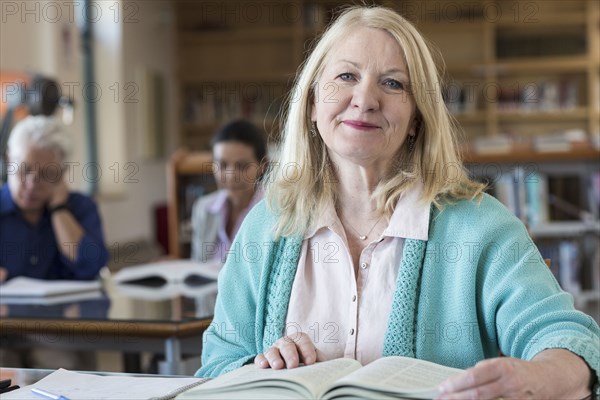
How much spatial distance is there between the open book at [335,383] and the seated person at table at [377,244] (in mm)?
135

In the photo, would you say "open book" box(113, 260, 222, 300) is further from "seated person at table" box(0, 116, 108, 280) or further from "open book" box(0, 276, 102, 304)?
"seated person at table" box(0, 116, 108, 280)

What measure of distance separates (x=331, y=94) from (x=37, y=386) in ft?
2.29

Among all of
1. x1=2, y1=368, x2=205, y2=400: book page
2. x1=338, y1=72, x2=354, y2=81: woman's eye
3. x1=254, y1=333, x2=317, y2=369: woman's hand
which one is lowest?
x1=2, y1=368, x2=205, y2=400: book page

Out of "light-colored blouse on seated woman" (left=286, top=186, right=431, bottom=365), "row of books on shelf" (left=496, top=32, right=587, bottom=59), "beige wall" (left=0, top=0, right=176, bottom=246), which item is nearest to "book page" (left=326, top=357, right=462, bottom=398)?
"light-colored blouse on seated woman" (left=286, top=186, right=431, bottom=365)

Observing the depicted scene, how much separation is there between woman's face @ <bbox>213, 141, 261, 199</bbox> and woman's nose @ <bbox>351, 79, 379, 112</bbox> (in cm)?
188

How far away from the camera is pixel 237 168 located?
11.2 feet

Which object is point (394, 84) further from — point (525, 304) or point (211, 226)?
point (211, 226)

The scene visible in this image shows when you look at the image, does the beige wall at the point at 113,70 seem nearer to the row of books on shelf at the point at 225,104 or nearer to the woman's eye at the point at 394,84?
the row of books on shelf at the point at 225,104

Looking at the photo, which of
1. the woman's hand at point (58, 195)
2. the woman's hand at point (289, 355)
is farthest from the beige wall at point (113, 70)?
the woman's hand at point (289, 355)

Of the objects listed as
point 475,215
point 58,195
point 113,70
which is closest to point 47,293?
point 58,195

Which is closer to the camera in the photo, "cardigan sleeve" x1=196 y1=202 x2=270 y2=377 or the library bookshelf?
"cardigan sleeve" x1=196 y1=202 x2=270 y2=377

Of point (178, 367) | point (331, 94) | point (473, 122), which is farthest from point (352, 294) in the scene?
point (473, 122)

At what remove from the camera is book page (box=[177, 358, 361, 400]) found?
1130 mm

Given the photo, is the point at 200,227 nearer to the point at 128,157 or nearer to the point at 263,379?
the point at 263,379
